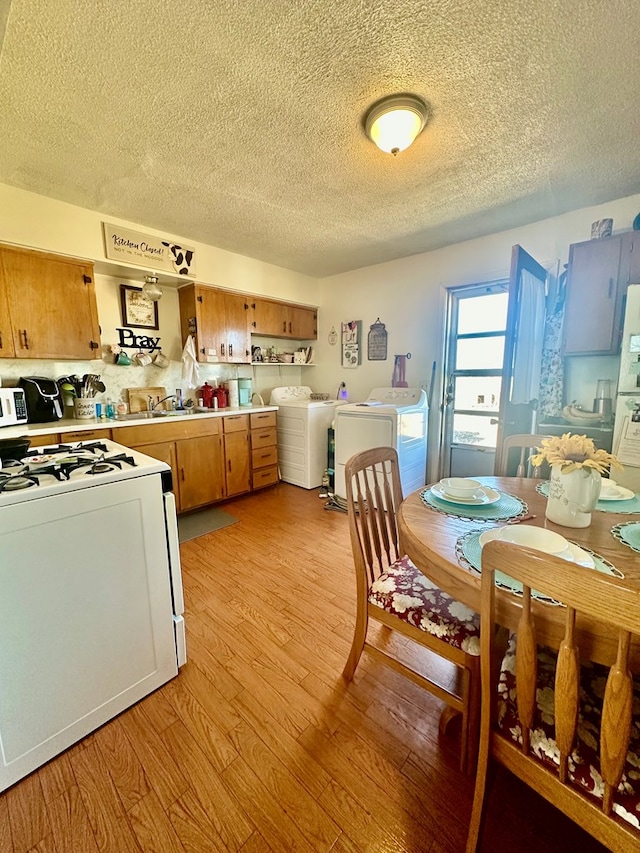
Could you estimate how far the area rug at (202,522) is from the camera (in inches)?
110

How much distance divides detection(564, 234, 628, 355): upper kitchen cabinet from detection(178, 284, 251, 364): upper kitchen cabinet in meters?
2.95

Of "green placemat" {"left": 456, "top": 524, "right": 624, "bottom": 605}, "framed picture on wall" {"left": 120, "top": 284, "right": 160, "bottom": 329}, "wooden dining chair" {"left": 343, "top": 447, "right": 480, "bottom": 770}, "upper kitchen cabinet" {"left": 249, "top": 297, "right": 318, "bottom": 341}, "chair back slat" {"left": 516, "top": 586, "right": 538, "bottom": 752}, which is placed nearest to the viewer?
"chair back slat" {"left": 516, "top": 586, "right": 538, "bottom": 752}

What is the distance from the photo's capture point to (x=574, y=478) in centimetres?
109

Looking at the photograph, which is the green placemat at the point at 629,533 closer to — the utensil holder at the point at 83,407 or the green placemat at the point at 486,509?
the green placemat at the point at 486,509

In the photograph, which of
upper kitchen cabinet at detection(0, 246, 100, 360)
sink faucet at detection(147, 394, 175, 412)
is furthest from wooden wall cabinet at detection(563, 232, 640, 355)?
upper kitchen cabinet at detection(0, 246, 100, 360)

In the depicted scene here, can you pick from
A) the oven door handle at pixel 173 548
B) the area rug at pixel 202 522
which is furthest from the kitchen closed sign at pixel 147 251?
the oven door handle at pixel 173 548

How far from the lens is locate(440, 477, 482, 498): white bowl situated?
1.37 metres

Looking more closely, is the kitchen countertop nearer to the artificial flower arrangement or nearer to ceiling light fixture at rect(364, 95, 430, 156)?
ceiling light fixture at rect(364, 95, 430, 156)

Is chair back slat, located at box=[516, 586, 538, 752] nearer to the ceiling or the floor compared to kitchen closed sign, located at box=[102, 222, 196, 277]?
nearer to the floor

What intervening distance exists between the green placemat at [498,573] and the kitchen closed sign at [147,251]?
3.18 meters

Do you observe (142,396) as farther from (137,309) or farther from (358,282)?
(358,282)

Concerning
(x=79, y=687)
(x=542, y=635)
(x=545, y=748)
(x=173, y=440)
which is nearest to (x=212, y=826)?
(x=79, y=687)

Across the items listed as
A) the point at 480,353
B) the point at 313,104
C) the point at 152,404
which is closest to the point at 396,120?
the point at 313,104

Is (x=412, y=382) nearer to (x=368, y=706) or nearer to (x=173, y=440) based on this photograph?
(x=173, y=440)
